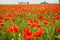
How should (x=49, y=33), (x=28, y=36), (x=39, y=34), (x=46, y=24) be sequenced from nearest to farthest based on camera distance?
(x=28, y=36) → (x=39, y=34) → (x=49, y=33) → (x=46, y=24)

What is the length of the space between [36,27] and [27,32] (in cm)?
61

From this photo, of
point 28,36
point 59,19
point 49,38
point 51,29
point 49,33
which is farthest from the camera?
point 59,19

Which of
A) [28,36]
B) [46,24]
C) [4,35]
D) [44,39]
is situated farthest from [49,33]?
[28,36]

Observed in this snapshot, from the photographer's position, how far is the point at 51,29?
6.76 ft

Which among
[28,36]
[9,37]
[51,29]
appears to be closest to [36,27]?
[51,29]

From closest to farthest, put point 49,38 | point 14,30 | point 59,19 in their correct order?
point 14,30 < point 49,38 < point 59,19

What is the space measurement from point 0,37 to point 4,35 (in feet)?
0.20

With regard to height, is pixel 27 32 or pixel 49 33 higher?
pixel 27 32

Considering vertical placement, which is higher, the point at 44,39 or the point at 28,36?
the point at 28,36

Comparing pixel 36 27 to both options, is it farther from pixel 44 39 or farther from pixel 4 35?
pixel 4 35

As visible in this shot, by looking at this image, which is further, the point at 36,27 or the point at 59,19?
the point at 59,19

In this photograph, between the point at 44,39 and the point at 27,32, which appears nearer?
the point at 27,32

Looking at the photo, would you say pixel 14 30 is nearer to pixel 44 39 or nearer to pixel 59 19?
pixel 44 39

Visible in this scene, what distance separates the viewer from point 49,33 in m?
1.93
